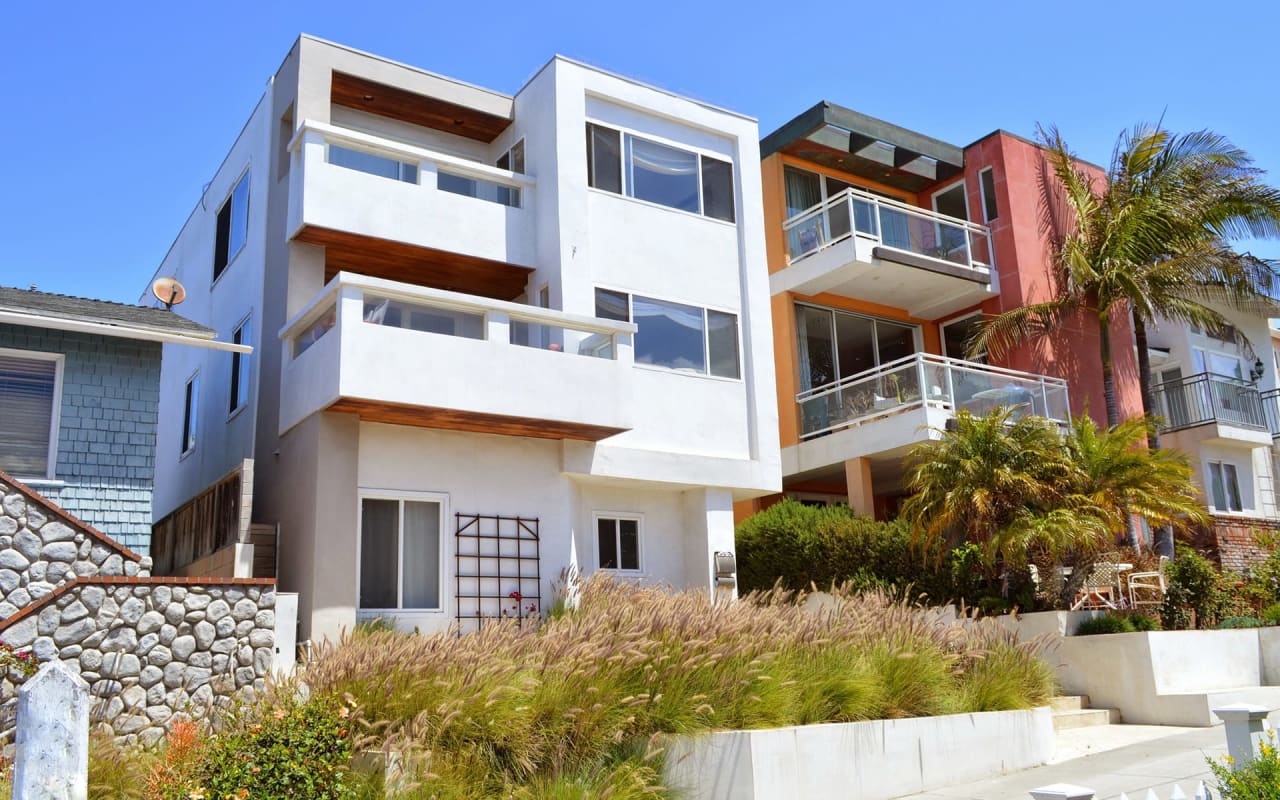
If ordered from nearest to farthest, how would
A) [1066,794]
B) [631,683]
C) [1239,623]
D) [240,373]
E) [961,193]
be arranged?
Answer: [1066,794] < [631,683] < [1239,623] < [240,373] < [961,193]

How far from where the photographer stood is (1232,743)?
782 cm

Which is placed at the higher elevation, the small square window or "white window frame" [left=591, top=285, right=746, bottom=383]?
"white window frame" [left=591, top=285, right=746, bottom=383]

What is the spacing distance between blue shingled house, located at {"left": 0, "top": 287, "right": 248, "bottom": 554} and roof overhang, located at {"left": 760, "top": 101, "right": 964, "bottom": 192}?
12623mm

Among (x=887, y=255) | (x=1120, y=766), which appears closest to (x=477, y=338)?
(x=1120, y=766)

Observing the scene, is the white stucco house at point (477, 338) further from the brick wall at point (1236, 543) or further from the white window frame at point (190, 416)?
the brick wall at point (1236, 543)

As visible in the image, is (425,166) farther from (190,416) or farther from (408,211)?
(190,416)

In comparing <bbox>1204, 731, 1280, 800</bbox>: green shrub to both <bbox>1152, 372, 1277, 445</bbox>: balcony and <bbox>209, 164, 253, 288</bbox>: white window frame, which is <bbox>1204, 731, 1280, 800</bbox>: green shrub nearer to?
<bbox>209, 164, 253, 288</bbox>: white window frame

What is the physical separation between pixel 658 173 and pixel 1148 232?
1039cm

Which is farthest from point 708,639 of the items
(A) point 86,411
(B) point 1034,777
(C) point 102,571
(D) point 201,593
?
(A) point 86,411

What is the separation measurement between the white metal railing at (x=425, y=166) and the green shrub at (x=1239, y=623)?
12243 mm

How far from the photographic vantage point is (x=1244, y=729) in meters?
7.70

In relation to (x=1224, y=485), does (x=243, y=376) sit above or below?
above

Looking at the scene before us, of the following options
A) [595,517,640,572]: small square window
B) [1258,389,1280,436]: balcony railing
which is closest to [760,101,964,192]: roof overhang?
[595,517,640,572]: small square window

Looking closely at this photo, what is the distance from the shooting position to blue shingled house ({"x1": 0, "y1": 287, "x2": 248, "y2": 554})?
1370 cm
